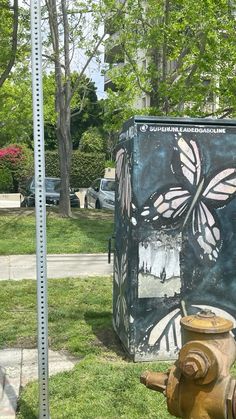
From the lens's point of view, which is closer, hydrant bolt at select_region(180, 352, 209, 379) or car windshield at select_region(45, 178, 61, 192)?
hydrant bolt at select_region(180, 352, 209, 379)

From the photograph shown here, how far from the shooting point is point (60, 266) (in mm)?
9688

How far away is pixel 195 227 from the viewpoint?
4879 mm

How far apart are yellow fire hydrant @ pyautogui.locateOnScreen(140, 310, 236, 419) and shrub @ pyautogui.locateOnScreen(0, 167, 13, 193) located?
3039cm

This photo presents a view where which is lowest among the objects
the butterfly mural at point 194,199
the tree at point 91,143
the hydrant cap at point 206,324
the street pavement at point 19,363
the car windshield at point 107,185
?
the street pavement at point 19,363

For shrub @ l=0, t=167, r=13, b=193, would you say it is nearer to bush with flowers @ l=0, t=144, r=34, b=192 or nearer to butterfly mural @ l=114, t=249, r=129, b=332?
bush with flowers @ l=0, t=144, r=34, b=192

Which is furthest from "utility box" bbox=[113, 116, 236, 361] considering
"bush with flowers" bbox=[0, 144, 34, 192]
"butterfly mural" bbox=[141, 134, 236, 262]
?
"bush with flowers" bbox=[0, 144, 34, 192]

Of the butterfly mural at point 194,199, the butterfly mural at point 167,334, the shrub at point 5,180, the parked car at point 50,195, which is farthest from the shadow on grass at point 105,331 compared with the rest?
the shrub at point 5,180

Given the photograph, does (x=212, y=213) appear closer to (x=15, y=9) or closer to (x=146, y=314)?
(x=146, y=314)

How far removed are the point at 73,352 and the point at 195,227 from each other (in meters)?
1.62

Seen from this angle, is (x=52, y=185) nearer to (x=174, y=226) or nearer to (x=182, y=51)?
(x=182, y=51)

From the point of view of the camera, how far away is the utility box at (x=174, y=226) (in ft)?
15.5

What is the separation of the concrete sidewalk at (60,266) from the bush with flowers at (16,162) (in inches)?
854

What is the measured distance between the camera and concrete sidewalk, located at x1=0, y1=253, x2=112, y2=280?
29.5 feet

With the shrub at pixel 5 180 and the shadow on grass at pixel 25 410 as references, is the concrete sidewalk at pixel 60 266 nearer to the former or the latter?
the shadow on grass at pixel 25 410
